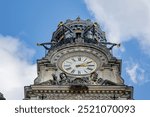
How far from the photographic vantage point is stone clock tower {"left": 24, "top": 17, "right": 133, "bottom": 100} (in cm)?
5488

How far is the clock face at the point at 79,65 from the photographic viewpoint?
57.9 metres

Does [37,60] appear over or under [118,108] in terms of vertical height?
over

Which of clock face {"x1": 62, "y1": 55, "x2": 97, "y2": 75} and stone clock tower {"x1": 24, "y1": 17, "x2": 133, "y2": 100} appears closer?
stone clock tower {"x1": 24, "y1": 17, "x2": 133, "y2": 100}

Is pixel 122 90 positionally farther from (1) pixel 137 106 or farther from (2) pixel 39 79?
(1) pixel 137 106

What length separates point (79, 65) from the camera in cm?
5881

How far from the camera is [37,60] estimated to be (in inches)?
2376

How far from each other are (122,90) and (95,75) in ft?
9.90

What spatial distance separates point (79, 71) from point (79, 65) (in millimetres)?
942

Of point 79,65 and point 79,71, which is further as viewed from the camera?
point 79,65

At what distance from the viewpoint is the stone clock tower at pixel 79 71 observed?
2160 inches

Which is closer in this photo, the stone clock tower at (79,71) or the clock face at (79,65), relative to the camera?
the stone clock tower at (79,71)

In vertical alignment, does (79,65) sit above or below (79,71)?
above

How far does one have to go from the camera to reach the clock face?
57.9 meters

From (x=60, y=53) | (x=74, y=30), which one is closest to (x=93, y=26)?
(x=74, y=30)
